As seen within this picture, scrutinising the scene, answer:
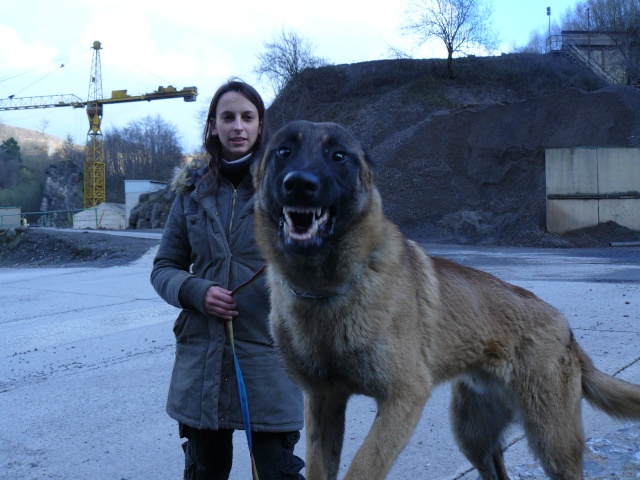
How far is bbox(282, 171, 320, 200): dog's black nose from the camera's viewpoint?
2363 millimetres

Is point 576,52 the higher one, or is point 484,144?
point 576,52

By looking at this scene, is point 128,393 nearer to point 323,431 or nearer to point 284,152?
point 323,431

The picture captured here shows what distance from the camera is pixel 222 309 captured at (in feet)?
8.89

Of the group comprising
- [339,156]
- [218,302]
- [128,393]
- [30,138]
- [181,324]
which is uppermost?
[30,138]

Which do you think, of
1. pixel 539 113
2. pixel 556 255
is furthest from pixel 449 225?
pixel 539 113

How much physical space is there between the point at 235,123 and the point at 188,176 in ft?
1.15

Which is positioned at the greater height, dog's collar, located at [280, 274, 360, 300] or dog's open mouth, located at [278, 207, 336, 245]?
dog's open mouth, located at [278, 207, 336, 245]

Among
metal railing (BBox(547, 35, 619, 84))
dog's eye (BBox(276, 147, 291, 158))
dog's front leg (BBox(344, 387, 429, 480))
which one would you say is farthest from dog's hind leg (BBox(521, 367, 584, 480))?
metal railing (BBox(547, 35, 619, 84))

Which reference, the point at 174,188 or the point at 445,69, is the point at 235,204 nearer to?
the point at 174,188

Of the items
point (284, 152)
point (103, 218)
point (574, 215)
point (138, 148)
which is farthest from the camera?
point (138, 148)

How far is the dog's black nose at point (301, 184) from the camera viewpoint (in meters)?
2.36

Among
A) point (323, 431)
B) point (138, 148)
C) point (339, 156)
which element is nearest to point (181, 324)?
point (323, 431)

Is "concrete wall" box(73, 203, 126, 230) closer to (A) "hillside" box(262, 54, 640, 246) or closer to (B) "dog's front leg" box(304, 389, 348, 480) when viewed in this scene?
(A) "hillside" box(262, 54, 640, 246)

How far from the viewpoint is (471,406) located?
134 inches
